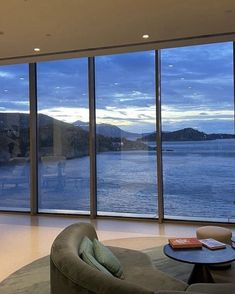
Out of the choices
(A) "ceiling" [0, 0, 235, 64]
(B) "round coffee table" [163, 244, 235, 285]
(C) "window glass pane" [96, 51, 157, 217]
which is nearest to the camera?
(B) "round coffee table" [163, 244, 235, 285]

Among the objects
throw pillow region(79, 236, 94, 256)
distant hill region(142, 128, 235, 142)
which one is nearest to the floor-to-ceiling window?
distant hill region(142, 128, 235, 142)

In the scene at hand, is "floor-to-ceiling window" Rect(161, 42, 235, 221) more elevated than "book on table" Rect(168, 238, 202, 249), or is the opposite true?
"floor-to-ceiling window" Rect(161, 42, 235, 221)

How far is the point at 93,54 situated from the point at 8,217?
13.0 ft

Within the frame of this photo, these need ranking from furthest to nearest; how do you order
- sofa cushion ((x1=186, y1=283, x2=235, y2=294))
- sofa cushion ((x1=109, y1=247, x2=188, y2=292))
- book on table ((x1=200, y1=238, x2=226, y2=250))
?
book on table ((x1=200, y1=238, x2=226, y2=250))
sofa cushion ((x1=109, y1=247, x2=188, y2=292))
sofa cushion ((x1=186, y1=283, x2=235, y2=294))

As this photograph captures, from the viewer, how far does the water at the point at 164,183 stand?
6984 mm

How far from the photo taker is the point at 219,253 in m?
3.67

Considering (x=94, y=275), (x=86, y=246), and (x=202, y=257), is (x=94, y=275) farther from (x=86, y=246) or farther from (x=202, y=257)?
(x=202, y=257)

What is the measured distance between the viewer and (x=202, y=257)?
11.7 ft

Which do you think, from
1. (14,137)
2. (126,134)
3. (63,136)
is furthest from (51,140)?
(126,134)

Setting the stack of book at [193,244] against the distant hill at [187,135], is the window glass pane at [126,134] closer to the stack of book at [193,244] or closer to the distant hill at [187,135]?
the distant hill at [187,135]

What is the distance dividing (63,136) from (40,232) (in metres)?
2.42

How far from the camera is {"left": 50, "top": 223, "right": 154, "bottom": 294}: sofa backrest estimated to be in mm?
2156

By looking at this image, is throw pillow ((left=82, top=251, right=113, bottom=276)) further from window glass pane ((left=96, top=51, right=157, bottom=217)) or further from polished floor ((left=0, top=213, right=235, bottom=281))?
window glass pane ((left=96, top=51, right=157, bottom=217))

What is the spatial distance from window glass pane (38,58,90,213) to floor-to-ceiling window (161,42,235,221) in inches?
69.8
